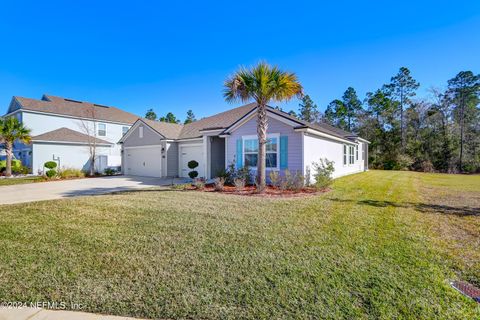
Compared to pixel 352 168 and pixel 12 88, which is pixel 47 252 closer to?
pixel 352 168

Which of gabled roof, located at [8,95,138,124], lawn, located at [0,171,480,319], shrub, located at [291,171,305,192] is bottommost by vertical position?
lawn, located at [0,171,480,319]

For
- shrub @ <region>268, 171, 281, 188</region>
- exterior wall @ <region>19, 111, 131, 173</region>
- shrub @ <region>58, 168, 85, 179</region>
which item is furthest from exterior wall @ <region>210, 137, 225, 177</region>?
exterior wall @ <region>19, 111, 131, 173</region>

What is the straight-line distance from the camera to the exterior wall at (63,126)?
22.2m

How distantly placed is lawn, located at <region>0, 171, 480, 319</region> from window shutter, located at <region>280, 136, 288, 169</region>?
494cm

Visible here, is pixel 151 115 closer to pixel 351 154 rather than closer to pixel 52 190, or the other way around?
pixel 52 190

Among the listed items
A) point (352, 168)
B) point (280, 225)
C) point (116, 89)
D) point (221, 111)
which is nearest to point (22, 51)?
point (116, 89)

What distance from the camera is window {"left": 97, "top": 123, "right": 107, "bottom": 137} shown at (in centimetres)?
2580

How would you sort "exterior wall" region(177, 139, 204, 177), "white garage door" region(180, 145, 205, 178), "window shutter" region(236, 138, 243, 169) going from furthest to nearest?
"white garage door" region(180, 145, 205, 178), "exterior wall" region(177, 139, 204, 177), "window shutter" region(236, 138, 243, 169)

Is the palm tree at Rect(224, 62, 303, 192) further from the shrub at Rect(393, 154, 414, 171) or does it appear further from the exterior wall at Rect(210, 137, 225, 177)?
the shrub at Rect(393, 154, 414, 171)

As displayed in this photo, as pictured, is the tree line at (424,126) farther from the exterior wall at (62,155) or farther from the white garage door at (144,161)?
the exterior wall at (62,155)

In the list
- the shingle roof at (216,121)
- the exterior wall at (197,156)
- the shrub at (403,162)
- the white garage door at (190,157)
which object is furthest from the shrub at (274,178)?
the shrub at (403,162)

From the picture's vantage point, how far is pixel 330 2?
10.3 m

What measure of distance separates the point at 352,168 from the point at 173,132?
16.5m

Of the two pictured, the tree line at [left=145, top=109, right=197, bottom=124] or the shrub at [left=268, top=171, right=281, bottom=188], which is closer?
the shrub at [left=268, top=171, right=281, bottom=188]
